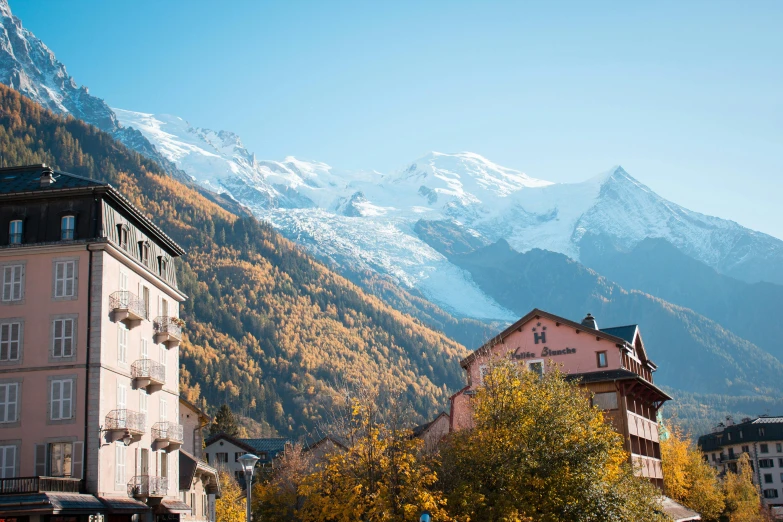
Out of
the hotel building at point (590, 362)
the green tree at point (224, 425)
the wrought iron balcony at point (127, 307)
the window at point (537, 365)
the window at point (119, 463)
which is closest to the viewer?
the window at point (119, 463)

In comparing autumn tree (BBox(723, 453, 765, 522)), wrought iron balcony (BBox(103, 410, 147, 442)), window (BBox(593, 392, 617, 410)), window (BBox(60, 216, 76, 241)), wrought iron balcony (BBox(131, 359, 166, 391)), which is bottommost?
autumn tree (BBox(723, 453, 765, 522))

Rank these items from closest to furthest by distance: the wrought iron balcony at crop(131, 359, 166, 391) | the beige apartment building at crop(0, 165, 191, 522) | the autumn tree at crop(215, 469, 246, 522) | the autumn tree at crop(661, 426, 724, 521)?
the beige apartment building at crop(0, 165, 191, 522) < the wrought iron balcony at crop(131, 359, 166, 391) < the autumn tree at crop(215, 469, 246, 522) < the autumn tree at crop(661, 426, 724, 521)

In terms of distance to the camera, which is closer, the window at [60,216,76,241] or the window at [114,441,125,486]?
the window at [114,441,125,486]

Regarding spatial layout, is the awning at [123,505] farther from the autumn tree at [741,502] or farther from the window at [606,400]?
the autumn tree at [741,502]

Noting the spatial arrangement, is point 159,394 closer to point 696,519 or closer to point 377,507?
point 377,507

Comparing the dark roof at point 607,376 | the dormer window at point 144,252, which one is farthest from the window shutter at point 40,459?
the dark roof at point 607,376

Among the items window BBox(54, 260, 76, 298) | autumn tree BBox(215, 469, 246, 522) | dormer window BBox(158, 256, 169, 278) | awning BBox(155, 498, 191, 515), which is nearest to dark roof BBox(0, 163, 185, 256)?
dormer window BBox(158, 256, 169, 278)

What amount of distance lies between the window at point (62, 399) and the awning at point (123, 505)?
515cm

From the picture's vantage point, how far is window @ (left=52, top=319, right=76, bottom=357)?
2062 inches

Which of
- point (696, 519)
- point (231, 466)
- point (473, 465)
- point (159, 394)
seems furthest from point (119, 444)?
point (231, 466)

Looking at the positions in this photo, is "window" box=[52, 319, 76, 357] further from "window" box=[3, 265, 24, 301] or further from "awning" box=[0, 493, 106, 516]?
"awning" box=[0, 493, 106, 516]

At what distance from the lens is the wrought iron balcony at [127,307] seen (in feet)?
179

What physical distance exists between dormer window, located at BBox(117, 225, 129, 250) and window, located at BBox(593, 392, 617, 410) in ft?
129

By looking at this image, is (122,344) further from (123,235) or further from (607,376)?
(607,376)
